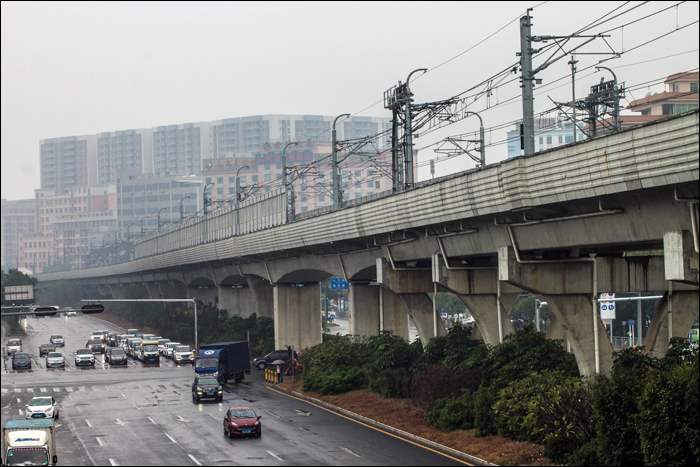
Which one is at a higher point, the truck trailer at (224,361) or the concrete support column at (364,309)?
the concrete support column at (364,309)

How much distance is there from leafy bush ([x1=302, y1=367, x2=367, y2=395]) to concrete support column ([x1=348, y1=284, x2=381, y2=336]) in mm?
7789

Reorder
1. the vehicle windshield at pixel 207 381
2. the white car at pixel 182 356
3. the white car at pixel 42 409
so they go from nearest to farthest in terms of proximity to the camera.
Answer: the white car at pixel 42 409
the vehicle windshield at pixel 207 381
the white car at pixel 182 356

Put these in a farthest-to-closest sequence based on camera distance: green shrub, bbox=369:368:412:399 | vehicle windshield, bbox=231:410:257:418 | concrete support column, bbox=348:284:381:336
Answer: concrete support column, bbox=348:284:381:336, green shrub, bbox=369:368:412:399, vehicle windshield, bbox=231:410:257:418

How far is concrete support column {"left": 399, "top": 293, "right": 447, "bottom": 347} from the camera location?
160 feet

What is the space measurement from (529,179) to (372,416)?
15.9 metres

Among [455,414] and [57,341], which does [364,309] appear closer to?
[455,414]

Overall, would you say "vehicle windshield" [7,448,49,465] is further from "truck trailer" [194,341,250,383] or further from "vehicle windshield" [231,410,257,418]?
"truck trailer" [194,341,250,383]

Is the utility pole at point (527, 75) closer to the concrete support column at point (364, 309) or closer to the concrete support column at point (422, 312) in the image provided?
the concrete support column at point (422, 312)

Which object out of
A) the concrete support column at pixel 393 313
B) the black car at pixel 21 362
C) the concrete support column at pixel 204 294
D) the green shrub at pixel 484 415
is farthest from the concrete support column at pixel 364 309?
the concrete support column at pixel 204 294

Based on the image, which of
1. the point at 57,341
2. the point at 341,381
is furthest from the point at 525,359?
the point at 57,341

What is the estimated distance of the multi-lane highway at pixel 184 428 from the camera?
2988cm

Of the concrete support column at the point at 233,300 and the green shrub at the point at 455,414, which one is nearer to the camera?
the green shrub at the point at 455,414

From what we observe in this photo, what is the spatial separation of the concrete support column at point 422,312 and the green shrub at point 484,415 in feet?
50.9

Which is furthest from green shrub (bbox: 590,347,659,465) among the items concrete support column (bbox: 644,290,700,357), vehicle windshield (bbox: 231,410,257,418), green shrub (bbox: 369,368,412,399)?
green shrub (bbox: 369,368,412,399)
